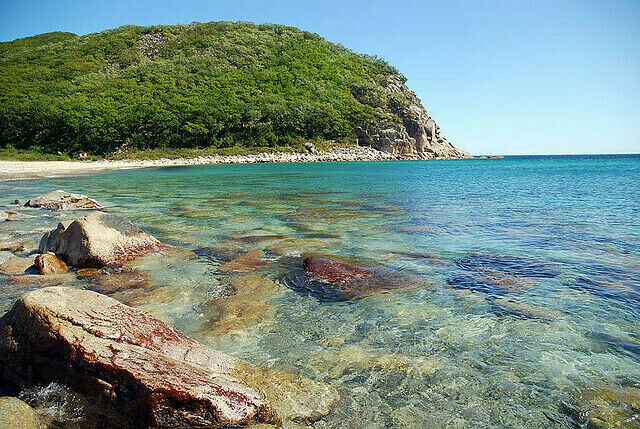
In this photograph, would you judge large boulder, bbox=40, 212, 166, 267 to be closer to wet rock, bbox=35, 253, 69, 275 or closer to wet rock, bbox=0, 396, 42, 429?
wet rock, bbox=35, 253, 69, 275

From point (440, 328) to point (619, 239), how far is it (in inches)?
333

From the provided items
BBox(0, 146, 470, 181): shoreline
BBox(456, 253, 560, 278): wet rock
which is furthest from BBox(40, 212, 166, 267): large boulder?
BBox(0, 146, 470, 181): shoreline

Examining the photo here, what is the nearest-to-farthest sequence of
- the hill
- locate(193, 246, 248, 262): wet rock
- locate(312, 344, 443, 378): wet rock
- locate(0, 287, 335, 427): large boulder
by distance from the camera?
locate(0, 287, 335, 427): large boulder → locate(312, 344, 443, 378): wet rock → locate(193, 246, 248, 262): wet rock → the hill

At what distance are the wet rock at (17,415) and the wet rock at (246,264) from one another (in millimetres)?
4247

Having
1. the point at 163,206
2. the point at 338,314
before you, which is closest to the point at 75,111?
the point at 163,206

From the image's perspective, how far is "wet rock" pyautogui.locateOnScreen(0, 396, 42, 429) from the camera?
119 inches

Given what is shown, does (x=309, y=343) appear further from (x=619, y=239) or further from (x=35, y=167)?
(x=35, y=167)

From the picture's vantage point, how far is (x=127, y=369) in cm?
322

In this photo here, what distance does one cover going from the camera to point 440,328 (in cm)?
518

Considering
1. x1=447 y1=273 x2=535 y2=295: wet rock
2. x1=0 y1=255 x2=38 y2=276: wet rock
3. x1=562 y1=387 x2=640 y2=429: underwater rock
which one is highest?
x1=447 y1=273 x2=535 y2=295: wet rock

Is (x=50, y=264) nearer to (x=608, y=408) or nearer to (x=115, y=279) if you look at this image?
(x=115, y=279)

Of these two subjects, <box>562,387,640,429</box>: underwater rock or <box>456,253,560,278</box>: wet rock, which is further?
<box>456,253,560,278</box>: wet rock

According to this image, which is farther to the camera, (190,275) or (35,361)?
(190,275)

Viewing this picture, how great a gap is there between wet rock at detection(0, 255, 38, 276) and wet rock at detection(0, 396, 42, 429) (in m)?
4.84
